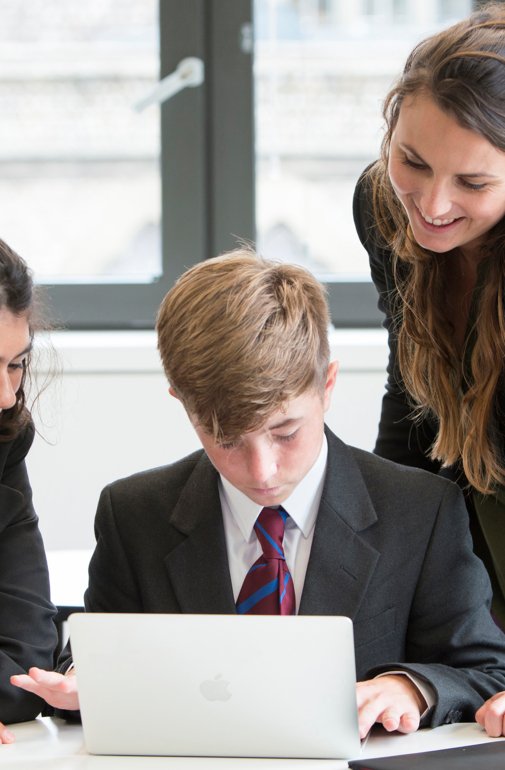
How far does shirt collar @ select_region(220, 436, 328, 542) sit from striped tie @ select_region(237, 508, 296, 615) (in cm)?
2

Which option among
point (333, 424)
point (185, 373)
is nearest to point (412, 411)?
point (185, 373)

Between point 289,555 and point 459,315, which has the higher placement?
point 459,315

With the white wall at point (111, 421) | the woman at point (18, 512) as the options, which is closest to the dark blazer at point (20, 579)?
the woman at point (18, 512)

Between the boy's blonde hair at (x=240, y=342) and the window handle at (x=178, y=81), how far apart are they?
181cm

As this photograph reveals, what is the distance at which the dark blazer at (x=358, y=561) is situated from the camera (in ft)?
4.91

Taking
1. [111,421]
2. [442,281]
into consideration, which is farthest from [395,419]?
[111,421]

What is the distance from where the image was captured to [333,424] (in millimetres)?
3092

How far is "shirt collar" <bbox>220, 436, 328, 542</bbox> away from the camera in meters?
1.55

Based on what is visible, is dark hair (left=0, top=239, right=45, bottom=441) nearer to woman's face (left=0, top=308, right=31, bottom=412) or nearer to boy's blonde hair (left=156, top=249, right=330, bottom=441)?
woman's face (left=0, top=308, right=31, bottom=412)

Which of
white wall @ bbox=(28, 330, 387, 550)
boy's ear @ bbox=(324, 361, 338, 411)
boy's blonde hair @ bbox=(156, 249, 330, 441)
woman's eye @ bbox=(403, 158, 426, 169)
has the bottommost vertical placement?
white wall @ bbox=(28, 330, 387, 550)

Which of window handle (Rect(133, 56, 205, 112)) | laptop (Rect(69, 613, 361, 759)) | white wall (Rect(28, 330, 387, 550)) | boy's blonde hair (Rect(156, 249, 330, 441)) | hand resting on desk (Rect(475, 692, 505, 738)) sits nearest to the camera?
laptop (Rect(69, 613, 361, 759))

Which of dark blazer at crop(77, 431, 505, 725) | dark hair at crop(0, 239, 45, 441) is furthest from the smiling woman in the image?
dark hair at crop(0, 239, 45, 441)

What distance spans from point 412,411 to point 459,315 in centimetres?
23

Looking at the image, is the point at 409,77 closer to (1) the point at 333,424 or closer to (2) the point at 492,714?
(2) the point at 492,714
